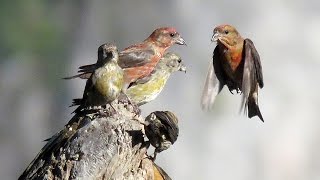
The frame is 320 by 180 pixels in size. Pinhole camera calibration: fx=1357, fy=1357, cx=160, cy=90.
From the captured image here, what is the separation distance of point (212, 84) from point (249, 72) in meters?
0.28

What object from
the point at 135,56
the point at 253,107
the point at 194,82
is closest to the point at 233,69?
the point at 253,107

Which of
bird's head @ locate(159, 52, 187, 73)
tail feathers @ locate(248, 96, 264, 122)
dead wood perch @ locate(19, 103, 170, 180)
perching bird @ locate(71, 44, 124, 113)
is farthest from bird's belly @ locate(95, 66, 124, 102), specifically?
bird's head @ locate(159, 52, 187, 73)

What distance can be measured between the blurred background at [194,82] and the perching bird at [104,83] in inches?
218

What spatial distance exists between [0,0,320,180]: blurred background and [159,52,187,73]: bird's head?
351cm

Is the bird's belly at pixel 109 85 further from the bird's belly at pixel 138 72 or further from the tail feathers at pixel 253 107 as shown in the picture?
the bird's belly at pixel 138 72

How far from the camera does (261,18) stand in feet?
49.1

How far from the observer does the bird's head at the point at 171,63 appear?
950 cm

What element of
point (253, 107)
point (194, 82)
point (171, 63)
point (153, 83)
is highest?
point (171, 63)

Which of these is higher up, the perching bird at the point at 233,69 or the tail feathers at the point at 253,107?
the perching bird at the point at 233,69

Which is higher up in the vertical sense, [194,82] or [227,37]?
[227,37]

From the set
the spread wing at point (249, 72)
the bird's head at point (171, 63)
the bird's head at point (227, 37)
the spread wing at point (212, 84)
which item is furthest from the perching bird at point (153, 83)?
the spread wing at point (249, 72)

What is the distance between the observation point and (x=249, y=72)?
8.24 metres

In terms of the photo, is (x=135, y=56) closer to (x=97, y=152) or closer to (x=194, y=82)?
(x=97, y=152)

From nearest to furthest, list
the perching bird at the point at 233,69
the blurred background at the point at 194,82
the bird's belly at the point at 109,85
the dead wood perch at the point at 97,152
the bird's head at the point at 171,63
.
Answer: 1. the dead wood perch at the point at 97,152
2. the bird's belly at the point at 109,85
3. the perching bird at the point at 233,69
4. the bird's head at the point at 171,63
5. the blurred background at the point at 194,82
